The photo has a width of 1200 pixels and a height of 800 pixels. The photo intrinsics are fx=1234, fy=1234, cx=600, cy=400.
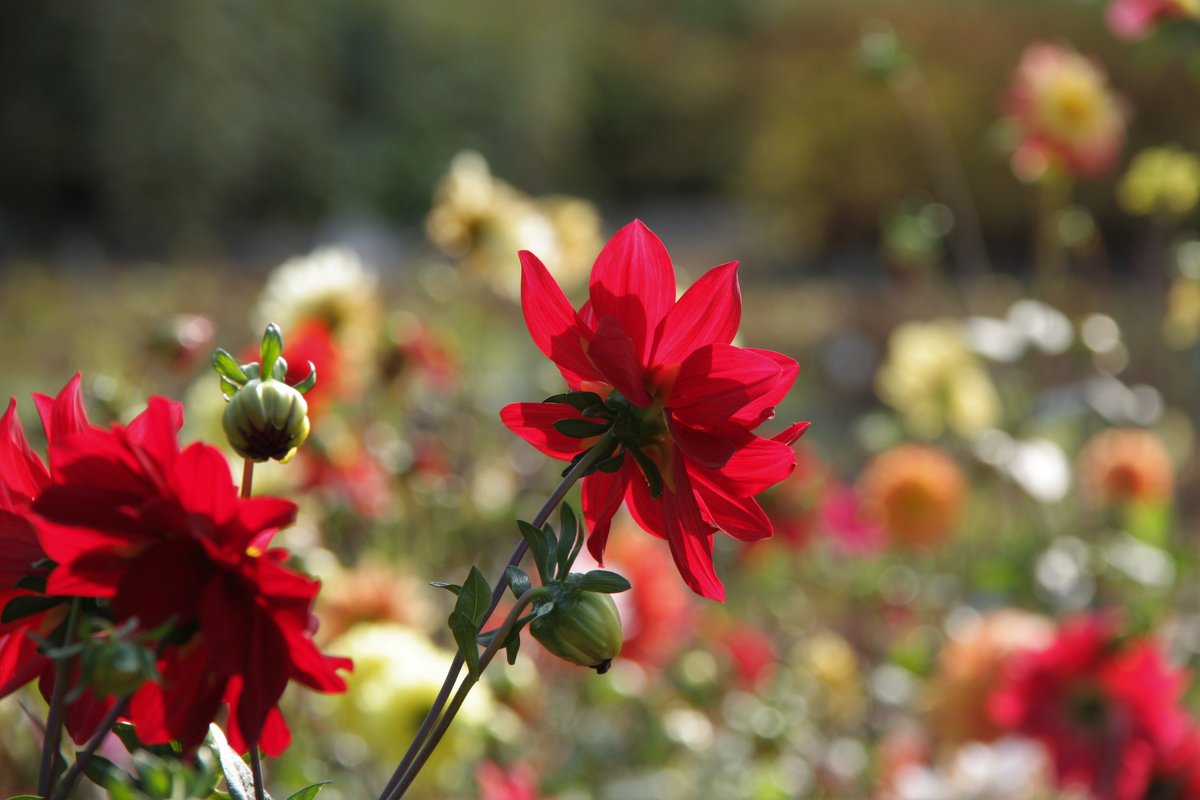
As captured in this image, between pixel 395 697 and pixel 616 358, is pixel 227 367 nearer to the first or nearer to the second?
pixel 616 358

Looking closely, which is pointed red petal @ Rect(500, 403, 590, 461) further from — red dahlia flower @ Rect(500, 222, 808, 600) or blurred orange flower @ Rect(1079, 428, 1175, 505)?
blurred orange flower @ Rect(1079, 428, 1175, 505)

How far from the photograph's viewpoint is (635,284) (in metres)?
0.38

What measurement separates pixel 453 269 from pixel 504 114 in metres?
7.09

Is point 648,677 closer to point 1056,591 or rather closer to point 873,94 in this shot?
point 1056,591

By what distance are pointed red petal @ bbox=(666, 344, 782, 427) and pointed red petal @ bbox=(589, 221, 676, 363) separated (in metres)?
0.02

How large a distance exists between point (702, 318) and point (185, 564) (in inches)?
6.5

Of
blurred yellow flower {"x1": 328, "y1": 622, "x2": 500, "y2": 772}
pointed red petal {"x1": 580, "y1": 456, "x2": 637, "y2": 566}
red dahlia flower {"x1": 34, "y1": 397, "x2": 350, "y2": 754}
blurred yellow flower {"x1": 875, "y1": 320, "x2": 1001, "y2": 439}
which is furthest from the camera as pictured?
blurred yellow flower {"x1": 875, "y1": 320, "x2": 1001, "y2": 439}

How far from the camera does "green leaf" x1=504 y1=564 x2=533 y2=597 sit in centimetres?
36

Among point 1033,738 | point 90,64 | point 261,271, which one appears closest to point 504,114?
point 90,64

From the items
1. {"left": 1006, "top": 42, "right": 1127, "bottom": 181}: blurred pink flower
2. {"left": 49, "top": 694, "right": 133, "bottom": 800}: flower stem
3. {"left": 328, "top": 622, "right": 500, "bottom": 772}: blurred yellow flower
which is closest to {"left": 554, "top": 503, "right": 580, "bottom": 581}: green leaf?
{"left": 49, "top": 694, "right": 133, "bottom": 800}: flower stem

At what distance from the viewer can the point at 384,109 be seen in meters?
8.36

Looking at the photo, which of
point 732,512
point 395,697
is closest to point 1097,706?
point 395,697

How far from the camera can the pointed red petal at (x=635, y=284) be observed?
376mm

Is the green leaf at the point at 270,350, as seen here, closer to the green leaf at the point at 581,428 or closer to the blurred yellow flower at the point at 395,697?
the green leaf at the point at 581,428
